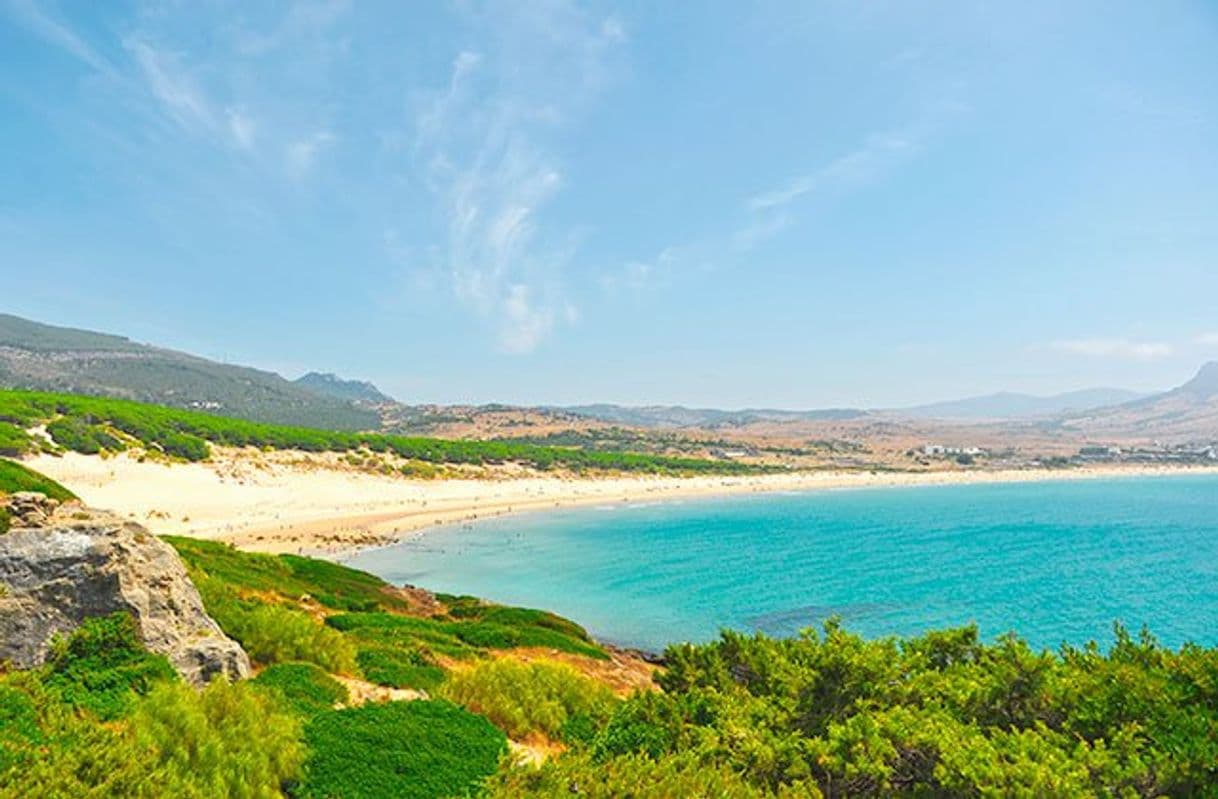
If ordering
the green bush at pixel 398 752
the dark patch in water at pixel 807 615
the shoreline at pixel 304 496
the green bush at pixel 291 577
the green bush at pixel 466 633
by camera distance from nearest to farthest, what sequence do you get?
the green bush at pixel 398 752 < the green bush at pixel 466 633 < the green bush at pixel 291 577 < the dark patch in water at pixel 807 615 < the shoreline at pixel 304 496

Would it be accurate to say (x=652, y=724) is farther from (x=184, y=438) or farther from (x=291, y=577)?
(x=184, y=438)

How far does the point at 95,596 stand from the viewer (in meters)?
10.7

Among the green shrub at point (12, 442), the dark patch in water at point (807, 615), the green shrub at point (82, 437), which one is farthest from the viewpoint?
the green shrub at point (82, 437)

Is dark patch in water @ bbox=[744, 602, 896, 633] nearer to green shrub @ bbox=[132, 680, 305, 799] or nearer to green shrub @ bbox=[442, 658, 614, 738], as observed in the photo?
green shrub @ bbox=[442, 658, 614, 738]

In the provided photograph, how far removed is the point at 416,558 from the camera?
51500 millimetres

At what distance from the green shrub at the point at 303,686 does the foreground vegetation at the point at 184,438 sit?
6316 centimetres

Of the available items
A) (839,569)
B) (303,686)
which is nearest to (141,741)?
(303,686)

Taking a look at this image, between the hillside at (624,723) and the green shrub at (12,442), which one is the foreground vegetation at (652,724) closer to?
the hillside at (624,723)

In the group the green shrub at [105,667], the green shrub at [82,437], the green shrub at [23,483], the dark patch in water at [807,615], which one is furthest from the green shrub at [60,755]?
the green shrub at [82,437]

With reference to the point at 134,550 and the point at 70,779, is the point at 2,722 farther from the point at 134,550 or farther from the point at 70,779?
the point at 134,550

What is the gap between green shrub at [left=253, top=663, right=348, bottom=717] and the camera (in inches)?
414

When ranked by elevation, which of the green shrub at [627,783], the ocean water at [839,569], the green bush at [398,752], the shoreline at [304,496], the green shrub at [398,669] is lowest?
the ocean water at [839,569]

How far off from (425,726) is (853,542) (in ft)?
186

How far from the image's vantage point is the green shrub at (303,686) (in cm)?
1051
